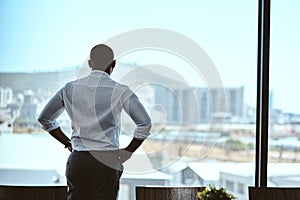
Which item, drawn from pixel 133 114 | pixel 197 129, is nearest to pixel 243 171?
pixel 197 129

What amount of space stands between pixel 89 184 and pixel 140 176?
892 millimetres

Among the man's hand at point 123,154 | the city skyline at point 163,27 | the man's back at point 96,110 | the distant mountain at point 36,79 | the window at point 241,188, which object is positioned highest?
the city skyline at point 163,27

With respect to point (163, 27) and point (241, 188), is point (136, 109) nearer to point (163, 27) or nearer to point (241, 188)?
point (163, 27)

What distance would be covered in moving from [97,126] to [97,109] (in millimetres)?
102

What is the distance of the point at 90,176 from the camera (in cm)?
291

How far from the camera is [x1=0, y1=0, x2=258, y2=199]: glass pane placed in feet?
12.1

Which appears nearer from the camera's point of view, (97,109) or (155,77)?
(97,109)

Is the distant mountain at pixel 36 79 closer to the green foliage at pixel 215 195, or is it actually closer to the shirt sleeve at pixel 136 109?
the shirt sleeve at pixel 136 109

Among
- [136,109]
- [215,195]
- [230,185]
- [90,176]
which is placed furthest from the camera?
[230,185]

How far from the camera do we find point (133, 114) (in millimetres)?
3061

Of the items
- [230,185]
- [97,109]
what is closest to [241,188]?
[230,185]

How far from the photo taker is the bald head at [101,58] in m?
3.08

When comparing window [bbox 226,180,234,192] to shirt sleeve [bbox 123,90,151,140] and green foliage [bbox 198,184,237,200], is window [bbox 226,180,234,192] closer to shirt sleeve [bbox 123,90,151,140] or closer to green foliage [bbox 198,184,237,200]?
shirt sleeve [bbox 123,90,151,140]

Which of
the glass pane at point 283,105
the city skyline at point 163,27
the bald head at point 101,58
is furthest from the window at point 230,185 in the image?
the bald head at point 101,58
